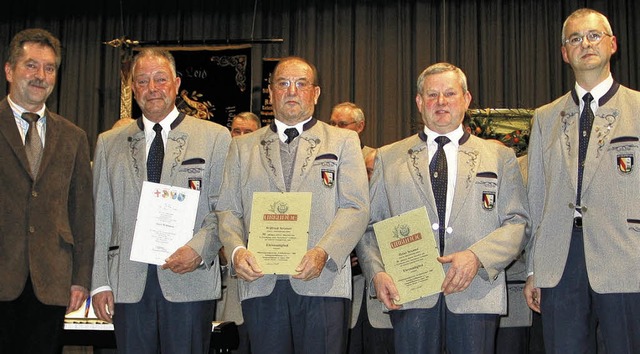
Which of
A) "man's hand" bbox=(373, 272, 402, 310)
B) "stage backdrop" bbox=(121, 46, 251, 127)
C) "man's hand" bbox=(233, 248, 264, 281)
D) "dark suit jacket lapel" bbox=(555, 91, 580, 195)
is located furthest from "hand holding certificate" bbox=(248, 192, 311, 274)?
"stage backdrop" bbox=(121, 46, 251, 127)

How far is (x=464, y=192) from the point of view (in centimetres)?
359

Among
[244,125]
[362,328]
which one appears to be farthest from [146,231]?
[244,125]

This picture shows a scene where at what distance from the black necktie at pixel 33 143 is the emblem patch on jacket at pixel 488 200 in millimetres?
2053

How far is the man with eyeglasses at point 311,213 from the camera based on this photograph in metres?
3.46

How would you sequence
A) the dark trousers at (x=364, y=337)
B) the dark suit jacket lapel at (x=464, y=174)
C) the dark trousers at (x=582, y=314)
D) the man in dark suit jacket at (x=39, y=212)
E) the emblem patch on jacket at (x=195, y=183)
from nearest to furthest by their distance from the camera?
the dark trousers at (x=582, y=314) → the man in dark suit jacket at (x=39, y=212) → the dark suit jacket lapel at (x=464, y=174) → the emblem patch on jacket at (x=195, y=183) → the dark trousers at (x=364, y=337)

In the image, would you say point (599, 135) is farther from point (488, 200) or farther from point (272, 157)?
point (272, 157)

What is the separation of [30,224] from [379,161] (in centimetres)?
168

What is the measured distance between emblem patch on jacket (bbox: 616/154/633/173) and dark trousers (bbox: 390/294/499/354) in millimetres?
865

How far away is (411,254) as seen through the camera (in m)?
3.57

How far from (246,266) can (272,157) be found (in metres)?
0.59

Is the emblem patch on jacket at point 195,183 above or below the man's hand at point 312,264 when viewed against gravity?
above

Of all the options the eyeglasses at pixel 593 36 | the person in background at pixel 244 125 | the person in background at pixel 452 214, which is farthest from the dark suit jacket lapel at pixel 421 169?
the person in background at pixel 244 125

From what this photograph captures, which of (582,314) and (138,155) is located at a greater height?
(138,155)

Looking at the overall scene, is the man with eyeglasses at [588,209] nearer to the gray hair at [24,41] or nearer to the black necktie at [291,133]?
the black necktie at [291,133]
